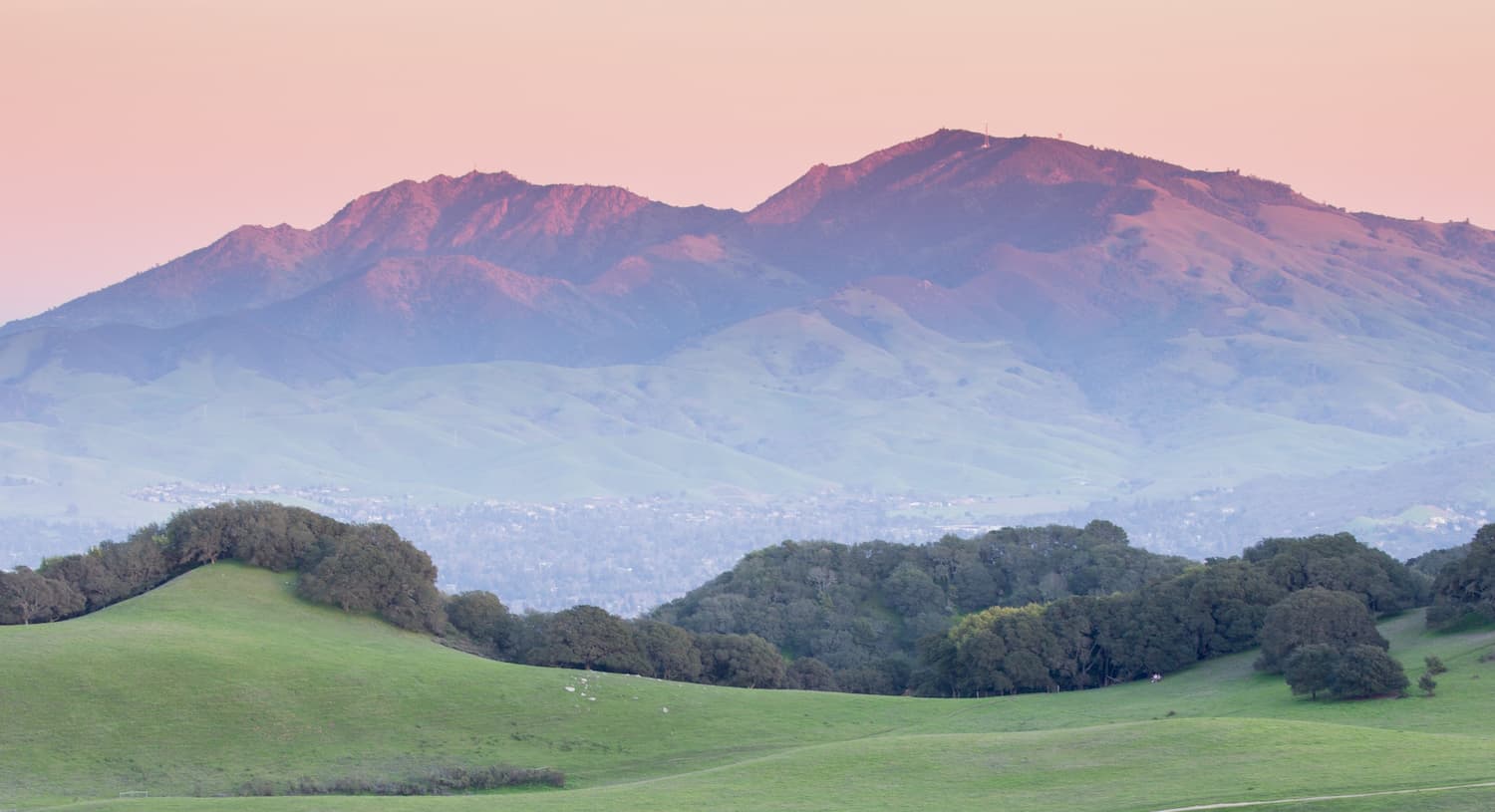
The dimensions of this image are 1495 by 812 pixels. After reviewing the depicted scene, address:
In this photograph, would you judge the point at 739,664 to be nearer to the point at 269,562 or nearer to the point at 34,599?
the point at 269,562

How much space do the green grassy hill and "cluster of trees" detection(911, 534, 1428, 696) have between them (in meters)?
2.55

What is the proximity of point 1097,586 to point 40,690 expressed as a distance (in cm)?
6954

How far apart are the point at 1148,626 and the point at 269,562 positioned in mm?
41099

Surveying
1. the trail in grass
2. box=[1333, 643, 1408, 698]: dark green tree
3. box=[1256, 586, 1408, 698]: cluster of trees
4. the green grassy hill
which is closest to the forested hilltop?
box=[1256, 586, 1408, 698]: cluster of trees

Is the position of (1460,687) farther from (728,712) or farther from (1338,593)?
(728,712)

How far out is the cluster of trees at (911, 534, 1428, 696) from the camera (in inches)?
2963

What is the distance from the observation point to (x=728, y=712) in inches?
2379

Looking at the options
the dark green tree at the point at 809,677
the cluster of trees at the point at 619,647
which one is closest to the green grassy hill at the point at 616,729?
the cluster of trees at the point at 619,647

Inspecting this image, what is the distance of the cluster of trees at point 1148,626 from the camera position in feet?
247

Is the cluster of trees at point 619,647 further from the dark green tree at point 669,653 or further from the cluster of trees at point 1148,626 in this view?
the cluster of trees at point 1148,626

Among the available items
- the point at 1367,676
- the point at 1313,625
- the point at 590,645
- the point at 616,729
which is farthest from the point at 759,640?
the point at 1367,676

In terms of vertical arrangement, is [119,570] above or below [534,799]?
above

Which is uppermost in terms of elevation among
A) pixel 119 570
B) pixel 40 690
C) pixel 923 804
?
pixel 119 570

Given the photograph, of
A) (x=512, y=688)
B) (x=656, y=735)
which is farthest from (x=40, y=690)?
(x=656, y=735)
